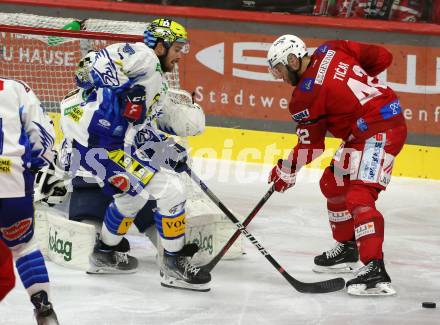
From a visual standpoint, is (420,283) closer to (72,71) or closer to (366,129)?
(366,129)

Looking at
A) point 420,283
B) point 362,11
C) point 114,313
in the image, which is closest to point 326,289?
point 420,283

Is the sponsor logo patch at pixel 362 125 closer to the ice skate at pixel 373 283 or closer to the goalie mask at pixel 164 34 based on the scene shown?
the ice skate at pixel 373 283

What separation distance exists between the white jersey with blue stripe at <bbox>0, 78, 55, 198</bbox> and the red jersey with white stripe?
1.56 meters

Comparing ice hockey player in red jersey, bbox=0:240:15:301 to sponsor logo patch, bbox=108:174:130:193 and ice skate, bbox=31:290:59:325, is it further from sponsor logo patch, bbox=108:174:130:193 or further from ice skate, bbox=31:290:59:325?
sponsor logo patch, bbox=108:174:130:193

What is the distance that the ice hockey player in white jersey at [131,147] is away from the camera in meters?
5.31

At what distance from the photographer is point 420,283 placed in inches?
223

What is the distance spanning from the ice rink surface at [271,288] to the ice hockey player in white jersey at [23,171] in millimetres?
538

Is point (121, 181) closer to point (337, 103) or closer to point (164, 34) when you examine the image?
point (164, 34)

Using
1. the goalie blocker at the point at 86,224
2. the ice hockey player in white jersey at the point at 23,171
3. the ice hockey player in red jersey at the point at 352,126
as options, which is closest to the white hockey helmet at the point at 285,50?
the ice hockey player in red jersey at the point at 352,126

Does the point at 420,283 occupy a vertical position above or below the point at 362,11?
below

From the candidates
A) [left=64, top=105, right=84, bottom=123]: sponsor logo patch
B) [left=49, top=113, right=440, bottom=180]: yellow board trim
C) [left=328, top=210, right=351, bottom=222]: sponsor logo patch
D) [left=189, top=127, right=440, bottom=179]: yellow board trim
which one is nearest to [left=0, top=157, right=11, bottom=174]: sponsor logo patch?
[left=64, top=105, right=84, bottom=123]: sponsor logo patch

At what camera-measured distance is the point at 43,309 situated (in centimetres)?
442

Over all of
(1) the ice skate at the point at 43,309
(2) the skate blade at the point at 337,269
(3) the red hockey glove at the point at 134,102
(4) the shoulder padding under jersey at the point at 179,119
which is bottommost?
(2) the skate blade at the point at 337,269

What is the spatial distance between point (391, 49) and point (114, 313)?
366cm
